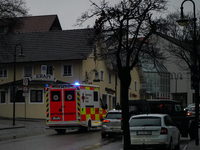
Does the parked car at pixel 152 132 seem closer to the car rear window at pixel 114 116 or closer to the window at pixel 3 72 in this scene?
the car rear window at pixel 114 116

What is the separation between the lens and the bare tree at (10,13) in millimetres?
31156

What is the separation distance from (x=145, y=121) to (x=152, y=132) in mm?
636

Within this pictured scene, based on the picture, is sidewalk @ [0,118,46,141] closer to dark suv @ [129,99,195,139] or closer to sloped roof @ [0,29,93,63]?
dark suv @ [129,99,195,139]

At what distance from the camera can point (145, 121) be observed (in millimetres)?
15727

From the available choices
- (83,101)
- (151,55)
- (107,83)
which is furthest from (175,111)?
(107,83)

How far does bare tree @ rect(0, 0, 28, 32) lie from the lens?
3116cm

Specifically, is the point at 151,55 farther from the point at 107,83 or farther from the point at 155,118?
the point at 107,83

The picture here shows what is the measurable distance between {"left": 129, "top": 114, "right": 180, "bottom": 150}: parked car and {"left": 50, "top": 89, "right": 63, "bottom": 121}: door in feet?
35.3

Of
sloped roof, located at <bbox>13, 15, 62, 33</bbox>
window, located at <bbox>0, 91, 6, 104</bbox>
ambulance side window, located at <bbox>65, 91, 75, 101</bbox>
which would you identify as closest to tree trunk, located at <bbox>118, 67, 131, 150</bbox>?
ambulance side window, located at <bbox>65, 91, 75, 101</bbox>

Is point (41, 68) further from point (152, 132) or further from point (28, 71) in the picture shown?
point (152, 132)

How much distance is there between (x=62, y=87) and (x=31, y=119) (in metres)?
17.9

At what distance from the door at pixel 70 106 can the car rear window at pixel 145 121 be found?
10307 mm

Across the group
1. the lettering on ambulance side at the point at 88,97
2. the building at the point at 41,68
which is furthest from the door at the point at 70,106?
the building at the point at 41,68

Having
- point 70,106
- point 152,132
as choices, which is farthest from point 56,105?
point 152,132
